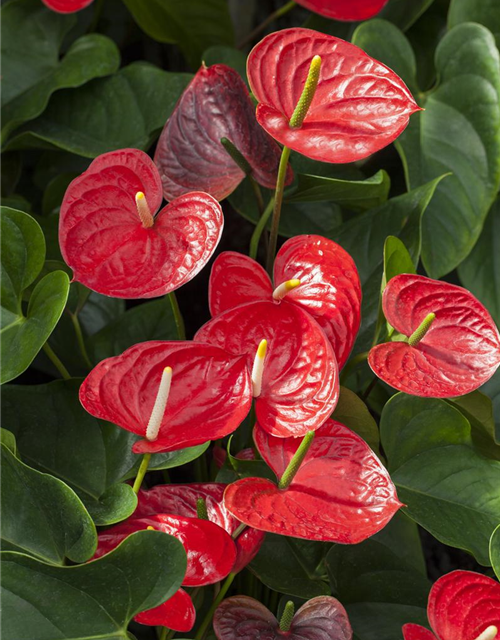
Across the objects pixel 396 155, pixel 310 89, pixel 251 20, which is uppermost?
pixel 310 89

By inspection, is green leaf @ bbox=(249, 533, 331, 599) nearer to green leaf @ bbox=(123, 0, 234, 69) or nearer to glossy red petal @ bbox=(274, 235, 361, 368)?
glossy red petal @ bbox=(274, 235, 361, 368)

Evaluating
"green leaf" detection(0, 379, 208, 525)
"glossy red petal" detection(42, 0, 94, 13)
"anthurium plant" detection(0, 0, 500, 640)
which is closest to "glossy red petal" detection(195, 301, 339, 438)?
"anthurium plant" detection(0, 0, 500, 640)

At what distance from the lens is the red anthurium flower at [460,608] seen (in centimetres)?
62

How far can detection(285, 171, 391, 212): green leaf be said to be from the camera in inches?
31.9

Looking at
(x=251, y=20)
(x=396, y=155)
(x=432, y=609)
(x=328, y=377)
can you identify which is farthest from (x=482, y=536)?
(x=251, y=20)

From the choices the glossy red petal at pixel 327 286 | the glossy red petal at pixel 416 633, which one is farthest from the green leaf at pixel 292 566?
the glossy red petal at pixel 327 286

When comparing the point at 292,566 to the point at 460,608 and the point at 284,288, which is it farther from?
the point at 284,288

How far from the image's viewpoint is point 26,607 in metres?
0.54

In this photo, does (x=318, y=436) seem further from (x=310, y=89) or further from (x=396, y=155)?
(x=396, y=155)

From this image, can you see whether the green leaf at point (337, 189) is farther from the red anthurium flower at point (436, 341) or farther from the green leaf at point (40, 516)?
the green leaf at point (40, 516)

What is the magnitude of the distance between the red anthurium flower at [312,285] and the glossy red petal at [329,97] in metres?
0.09

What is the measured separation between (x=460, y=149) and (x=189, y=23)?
467mm

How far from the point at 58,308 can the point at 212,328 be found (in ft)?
0.45

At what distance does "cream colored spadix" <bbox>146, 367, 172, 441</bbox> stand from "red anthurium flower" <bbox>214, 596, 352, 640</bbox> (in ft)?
0.53
